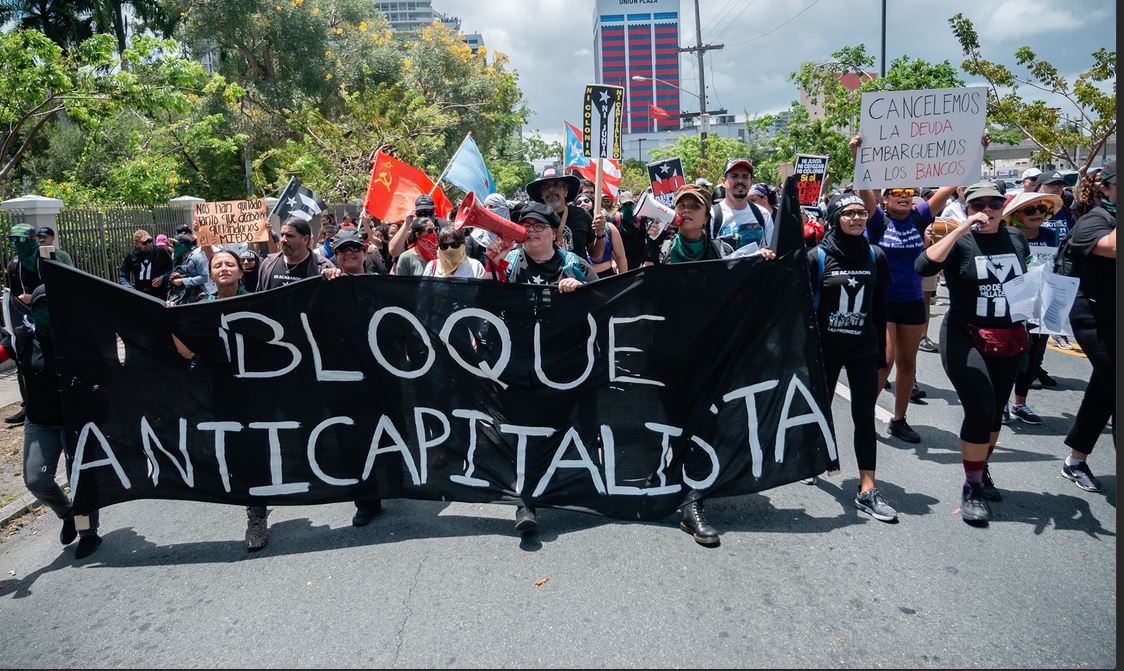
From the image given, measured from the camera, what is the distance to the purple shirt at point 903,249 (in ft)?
19.5

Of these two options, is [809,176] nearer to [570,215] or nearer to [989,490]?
[570,215]

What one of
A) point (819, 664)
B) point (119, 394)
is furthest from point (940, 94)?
point (119, 394)

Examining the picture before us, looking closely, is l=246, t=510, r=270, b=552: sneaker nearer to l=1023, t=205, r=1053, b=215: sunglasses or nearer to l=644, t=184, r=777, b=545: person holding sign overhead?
l=644, t=184, r=777, b=545: person holding sign overhead

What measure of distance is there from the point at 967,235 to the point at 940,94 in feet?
5.66

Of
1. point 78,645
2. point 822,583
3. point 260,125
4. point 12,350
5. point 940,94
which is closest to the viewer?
point 78,645

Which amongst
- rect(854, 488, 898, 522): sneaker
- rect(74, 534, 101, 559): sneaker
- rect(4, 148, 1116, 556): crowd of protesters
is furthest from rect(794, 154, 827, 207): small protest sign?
rect(74, 534, 101, 559): sneaker

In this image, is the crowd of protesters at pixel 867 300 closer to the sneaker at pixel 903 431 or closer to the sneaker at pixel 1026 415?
the sneaker at pixel 903 431

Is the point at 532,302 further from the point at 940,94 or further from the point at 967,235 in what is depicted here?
the point at 940,94

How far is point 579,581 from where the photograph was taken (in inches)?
147

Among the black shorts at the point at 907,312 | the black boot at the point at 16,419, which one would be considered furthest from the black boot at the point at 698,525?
the black boot at the point at 16,419

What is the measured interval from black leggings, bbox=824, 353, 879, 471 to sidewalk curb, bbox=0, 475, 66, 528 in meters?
5.18

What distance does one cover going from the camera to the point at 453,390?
442cm

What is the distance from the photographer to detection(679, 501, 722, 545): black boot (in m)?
4.09

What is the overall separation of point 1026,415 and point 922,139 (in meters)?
2.48
